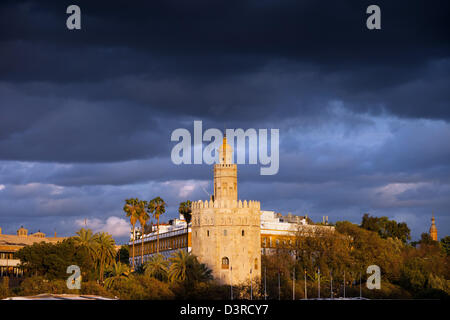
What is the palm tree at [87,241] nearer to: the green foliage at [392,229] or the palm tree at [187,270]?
the palm tree at [187,270]

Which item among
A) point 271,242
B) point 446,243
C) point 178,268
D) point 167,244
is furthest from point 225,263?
point 446,243

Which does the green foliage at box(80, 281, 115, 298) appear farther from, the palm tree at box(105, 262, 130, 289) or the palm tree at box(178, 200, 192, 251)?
the palm tree at box(178, 200, 192, 251)

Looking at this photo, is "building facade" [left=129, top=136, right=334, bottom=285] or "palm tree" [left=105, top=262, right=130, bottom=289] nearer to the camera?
"palm tree" [left=105, top=262, right=130, bottom=289]

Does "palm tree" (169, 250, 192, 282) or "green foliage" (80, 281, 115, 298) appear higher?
"palm tree" (169, 250, 192, 282)

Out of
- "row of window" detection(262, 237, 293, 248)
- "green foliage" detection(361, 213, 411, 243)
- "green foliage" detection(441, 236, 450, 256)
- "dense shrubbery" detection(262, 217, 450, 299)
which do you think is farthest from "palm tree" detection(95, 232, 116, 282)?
"green foliage" detection(441, 236, 450, 256)

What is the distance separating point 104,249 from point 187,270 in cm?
1327

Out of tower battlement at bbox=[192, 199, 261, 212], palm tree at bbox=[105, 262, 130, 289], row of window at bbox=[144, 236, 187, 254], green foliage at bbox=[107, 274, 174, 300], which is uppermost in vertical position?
tower battlement at bbox=[192, 199, 261, 212]

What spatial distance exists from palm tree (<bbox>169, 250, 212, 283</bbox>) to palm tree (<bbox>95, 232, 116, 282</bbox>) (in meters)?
9.73

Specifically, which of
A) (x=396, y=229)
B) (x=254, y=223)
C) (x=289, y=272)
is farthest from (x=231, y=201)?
(x=396, y=229)

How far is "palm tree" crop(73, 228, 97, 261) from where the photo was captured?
384ft

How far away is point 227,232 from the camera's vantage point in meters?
119

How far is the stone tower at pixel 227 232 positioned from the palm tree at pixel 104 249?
488 inches

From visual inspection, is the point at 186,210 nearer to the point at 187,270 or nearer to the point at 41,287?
the point at 187,270

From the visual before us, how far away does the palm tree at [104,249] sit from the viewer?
384ft
